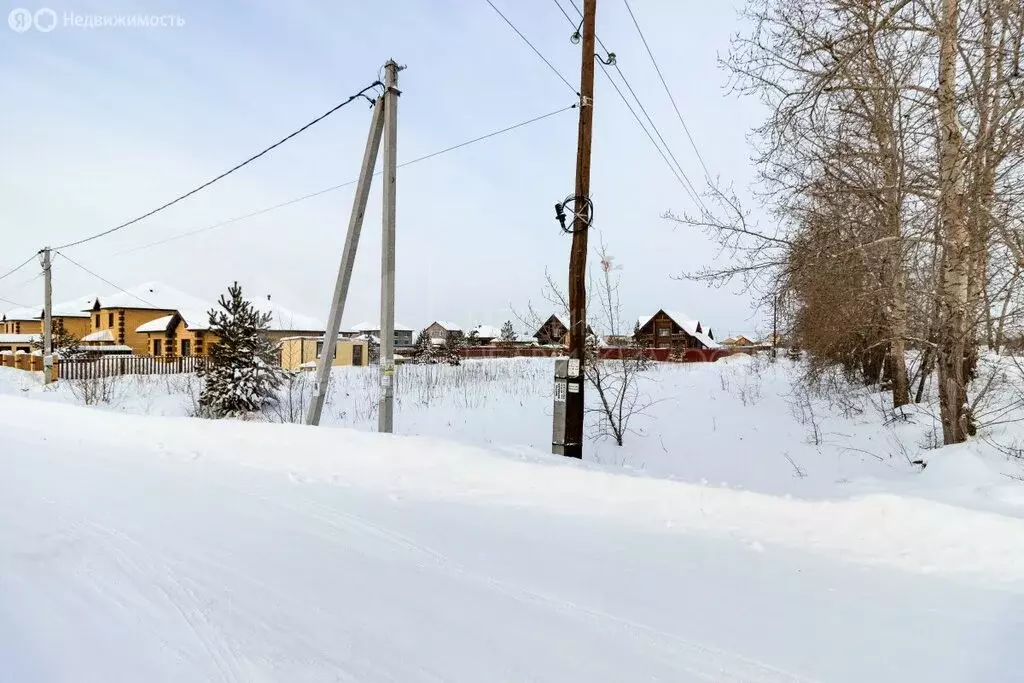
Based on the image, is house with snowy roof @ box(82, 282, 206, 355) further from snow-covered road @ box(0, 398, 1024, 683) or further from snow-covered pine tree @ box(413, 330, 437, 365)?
snow-covered road @ box(0, 398, 1024, 683)

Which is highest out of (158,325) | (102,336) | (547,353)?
(158,325)

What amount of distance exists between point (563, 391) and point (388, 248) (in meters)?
3.48

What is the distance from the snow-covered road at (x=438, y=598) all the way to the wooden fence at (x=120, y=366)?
15838mm

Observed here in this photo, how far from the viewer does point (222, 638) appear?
2.47 metres

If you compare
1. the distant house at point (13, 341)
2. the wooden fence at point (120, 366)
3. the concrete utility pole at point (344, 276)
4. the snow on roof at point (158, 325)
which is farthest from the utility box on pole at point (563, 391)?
the distant house at point (13, 341)

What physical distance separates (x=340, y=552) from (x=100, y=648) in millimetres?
1352

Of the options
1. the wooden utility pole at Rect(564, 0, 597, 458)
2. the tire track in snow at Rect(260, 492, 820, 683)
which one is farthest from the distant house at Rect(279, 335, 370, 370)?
the tire track in snow at Rect(260, 492, 820, 683)

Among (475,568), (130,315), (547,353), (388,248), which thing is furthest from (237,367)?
(130,315)

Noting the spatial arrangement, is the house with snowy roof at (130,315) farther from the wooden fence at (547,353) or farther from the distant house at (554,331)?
the distant house at (554,331)

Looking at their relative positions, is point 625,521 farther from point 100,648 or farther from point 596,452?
point 596,452

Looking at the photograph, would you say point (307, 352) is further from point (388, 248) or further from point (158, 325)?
point (388, 248)

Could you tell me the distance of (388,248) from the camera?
26.5 ft

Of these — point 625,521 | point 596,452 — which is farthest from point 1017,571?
point 596,452

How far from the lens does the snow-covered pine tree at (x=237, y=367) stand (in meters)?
13.3
